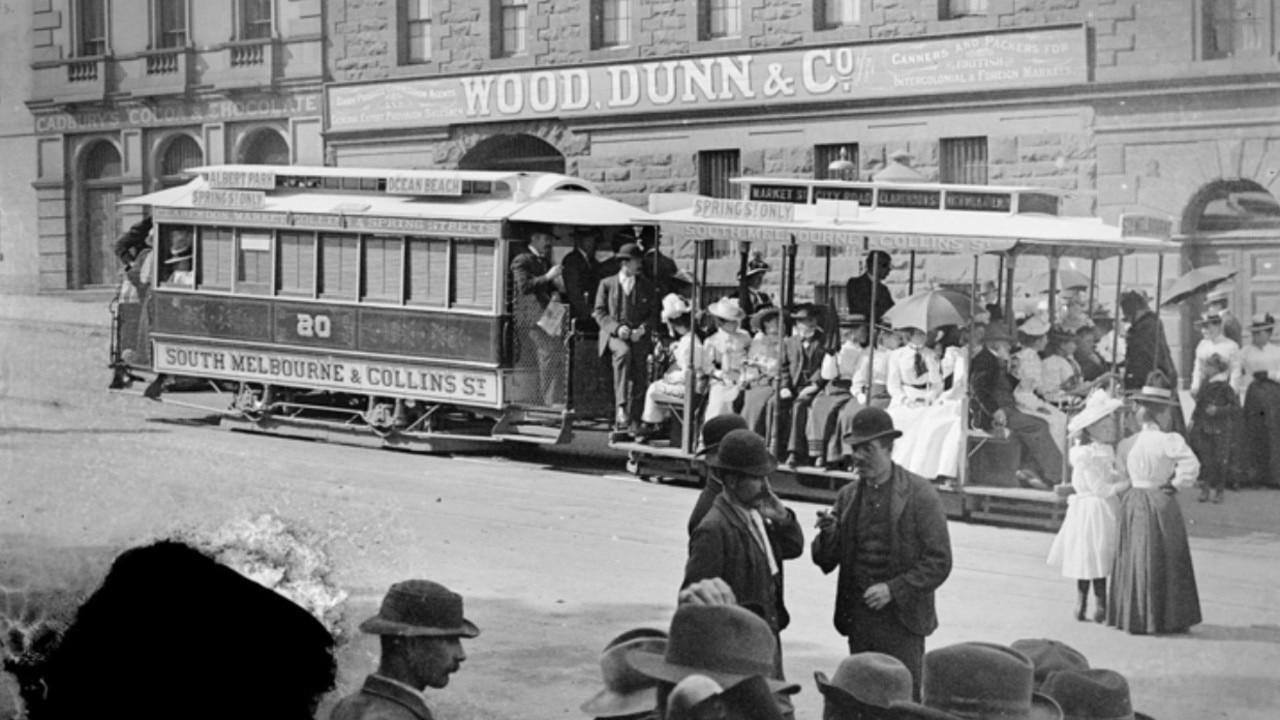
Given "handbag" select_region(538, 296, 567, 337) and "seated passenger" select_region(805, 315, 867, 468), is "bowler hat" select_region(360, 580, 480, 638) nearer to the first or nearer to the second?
"seated passenger" select_region(805, 315, 867, 468)

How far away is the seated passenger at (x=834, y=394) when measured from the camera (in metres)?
11.0

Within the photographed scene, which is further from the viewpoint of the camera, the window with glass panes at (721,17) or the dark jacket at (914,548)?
the window with glass panes at (721,17)

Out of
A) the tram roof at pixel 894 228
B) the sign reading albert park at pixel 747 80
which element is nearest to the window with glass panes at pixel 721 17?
the sign reading albert park at pixel 747 80

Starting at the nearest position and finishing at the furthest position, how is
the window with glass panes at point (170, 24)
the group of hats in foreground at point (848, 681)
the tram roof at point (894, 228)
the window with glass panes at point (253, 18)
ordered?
the group of hats in foreground at point (848, 681) → the window with glass panes at point (253, 18) → the window with glass panes at point (170, 24) → the tram roof at point (894, 228)

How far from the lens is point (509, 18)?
10664 millimetres

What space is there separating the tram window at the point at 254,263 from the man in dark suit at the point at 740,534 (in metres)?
8.45

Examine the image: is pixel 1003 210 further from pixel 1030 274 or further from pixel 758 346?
pixel 1030 274

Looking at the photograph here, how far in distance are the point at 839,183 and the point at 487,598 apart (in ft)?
13.8

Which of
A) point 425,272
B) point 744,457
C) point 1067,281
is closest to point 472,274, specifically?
point 425,272

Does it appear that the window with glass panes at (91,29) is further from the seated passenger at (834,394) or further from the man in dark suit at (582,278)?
the seated passenger at (834,394)

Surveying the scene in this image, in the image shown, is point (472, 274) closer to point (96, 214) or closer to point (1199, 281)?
point (96, 214)

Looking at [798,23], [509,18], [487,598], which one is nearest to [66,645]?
[487,598]

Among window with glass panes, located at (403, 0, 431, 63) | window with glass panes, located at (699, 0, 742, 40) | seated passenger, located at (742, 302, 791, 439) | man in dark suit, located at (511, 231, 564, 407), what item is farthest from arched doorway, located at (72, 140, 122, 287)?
seated passenger, located at (742, 302, 791, 439)

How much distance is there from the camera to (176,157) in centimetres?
1027
